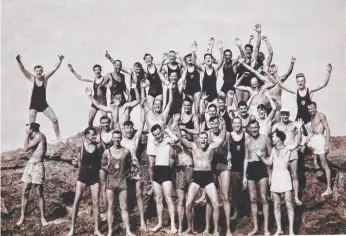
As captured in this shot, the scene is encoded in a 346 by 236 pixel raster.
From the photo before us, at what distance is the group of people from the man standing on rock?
0.10 ft

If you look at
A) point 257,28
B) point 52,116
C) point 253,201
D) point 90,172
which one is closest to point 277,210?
point 253,201

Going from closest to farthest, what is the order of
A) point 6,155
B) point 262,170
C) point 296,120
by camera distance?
point 262,170 < point 296,120 < point 6,155

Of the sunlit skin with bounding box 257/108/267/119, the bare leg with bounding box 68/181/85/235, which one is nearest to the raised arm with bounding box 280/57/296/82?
the sunlit skin with bounding box 257/108/267/119

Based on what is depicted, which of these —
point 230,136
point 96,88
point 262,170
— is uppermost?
point 96,88

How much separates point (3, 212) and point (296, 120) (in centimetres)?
908

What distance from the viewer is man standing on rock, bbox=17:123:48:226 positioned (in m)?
14.9

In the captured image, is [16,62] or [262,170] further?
[16,62]

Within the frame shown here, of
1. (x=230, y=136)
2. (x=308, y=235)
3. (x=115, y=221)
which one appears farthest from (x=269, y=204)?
(x=115, y=221)

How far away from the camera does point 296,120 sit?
48.8 feet

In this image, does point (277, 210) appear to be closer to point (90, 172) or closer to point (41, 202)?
point (90, 172)

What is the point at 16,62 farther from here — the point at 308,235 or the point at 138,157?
the point at 308,235

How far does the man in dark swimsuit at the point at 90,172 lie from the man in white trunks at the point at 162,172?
1604mm

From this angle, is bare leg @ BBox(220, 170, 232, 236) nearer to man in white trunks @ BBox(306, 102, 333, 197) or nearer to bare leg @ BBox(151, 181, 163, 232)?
bare leg @ BBox(151, 181, 163, 232)

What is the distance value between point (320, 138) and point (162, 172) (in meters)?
4.79
